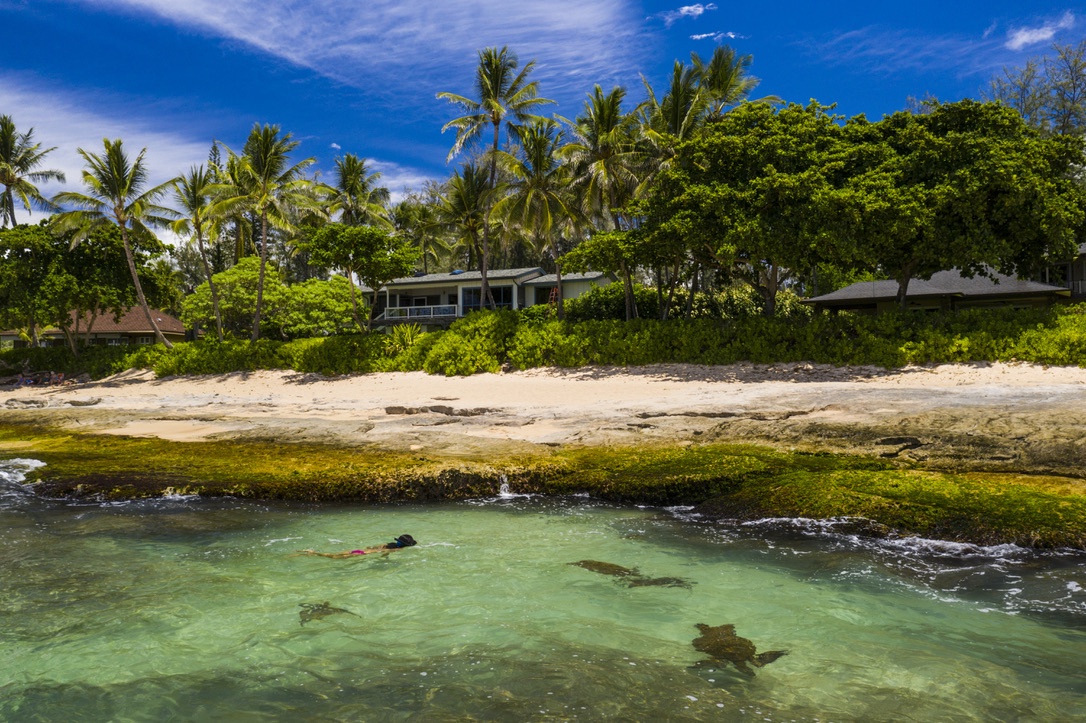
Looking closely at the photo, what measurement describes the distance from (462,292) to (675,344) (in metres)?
25.6

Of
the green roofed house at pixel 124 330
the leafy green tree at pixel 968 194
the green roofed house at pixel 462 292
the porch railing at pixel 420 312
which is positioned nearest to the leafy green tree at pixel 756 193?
the leafy green tree at pixel 968 194

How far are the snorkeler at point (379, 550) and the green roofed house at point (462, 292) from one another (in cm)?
3602

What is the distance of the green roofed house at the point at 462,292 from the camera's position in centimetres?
4409

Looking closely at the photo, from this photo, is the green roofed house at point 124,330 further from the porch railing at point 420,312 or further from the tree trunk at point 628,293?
the tree trunk at point 628,293

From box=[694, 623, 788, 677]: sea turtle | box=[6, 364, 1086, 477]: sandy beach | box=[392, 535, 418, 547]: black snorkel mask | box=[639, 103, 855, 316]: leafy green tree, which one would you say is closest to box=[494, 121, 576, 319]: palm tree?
box=[639, 103, 855, 316]: leafy green tree

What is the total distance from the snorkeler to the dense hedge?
15.9 metres

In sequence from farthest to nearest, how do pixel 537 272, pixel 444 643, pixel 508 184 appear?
pixel 537 272
pixel 508 184
pixel 444 643

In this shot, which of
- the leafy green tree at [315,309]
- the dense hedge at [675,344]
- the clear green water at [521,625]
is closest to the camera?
the clear green water at [521,625]

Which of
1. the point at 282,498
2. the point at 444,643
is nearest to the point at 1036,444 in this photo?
the point at 444,643

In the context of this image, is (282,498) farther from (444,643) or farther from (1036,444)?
(1036,444)

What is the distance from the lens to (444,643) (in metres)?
4.80

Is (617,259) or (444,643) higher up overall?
(617,259)

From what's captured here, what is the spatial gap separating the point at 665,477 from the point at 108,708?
598 centimetres

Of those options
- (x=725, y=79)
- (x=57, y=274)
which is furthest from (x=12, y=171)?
(x=725, y=79)
